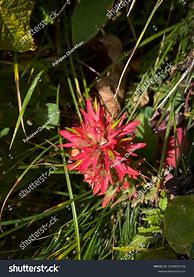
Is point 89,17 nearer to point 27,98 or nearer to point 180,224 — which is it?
point 27,98

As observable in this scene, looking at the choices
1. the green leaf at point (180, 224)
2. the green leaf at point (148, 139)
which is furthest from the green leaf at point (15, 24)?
the green leaf at point (180, 224)

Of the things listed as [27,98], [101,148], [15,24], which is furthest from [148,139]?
[15,24]

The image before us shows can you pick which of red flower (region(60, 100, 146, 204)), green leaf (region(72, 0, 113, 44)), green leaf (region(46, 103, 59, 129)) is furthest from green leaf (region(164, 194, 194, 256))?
green leaf (region(72, 0, 113, 44))

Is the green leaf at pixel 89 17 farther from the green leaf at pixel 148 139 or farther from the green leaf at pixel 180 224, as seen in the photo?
the green leaf at pixel 180 224

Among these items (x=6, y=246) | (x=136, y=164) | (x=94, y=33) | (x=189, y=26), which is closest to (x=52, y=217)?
(x=6, y=246)

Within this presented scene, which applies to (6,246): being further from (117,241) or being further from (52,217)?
(117,241)
